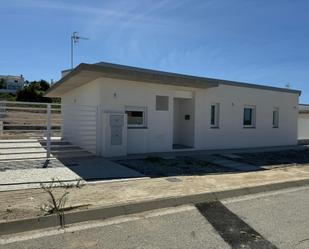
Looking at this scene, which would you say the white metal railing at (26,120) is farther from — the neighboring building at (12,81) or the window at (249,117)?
the neighboring building at (12,81)

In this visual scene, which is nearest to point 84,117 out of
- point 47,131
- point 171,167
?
point 47,131

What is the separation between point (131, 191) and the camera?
7512 mm

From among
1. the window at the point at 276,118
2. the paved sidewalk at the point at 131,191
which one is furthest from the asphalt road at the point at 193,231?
the window at the point at 276,118

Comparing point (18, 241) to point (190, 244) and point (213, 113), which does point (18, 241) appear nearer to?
point (190, 244)

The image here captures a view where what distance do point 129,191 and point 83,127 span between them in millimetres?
6920

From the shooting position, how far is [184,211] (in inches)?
258

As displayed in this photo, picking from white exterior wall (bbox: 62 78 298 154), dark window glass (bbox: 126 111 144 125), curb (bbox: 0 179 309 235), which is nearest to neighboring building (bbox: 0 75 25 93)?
white exterior wall (bbox: 62 78 298 154)

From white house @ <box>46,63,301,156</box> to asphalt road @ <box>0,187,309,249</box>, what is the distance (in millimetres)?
7090

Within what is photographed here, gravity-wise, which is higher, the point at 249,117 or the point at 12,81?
the point at 12,81

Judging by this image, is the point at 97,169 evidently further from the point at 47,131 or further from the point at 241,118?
the point at 241,118

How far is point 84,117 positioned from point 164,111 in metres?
3.54

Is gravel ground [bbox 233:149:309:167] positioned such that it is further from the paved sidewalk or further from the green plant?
the green plant

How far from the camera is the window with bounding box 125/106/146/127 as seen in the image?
14.2 metres

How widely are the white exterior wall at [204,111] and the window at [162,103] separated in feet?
0.62
